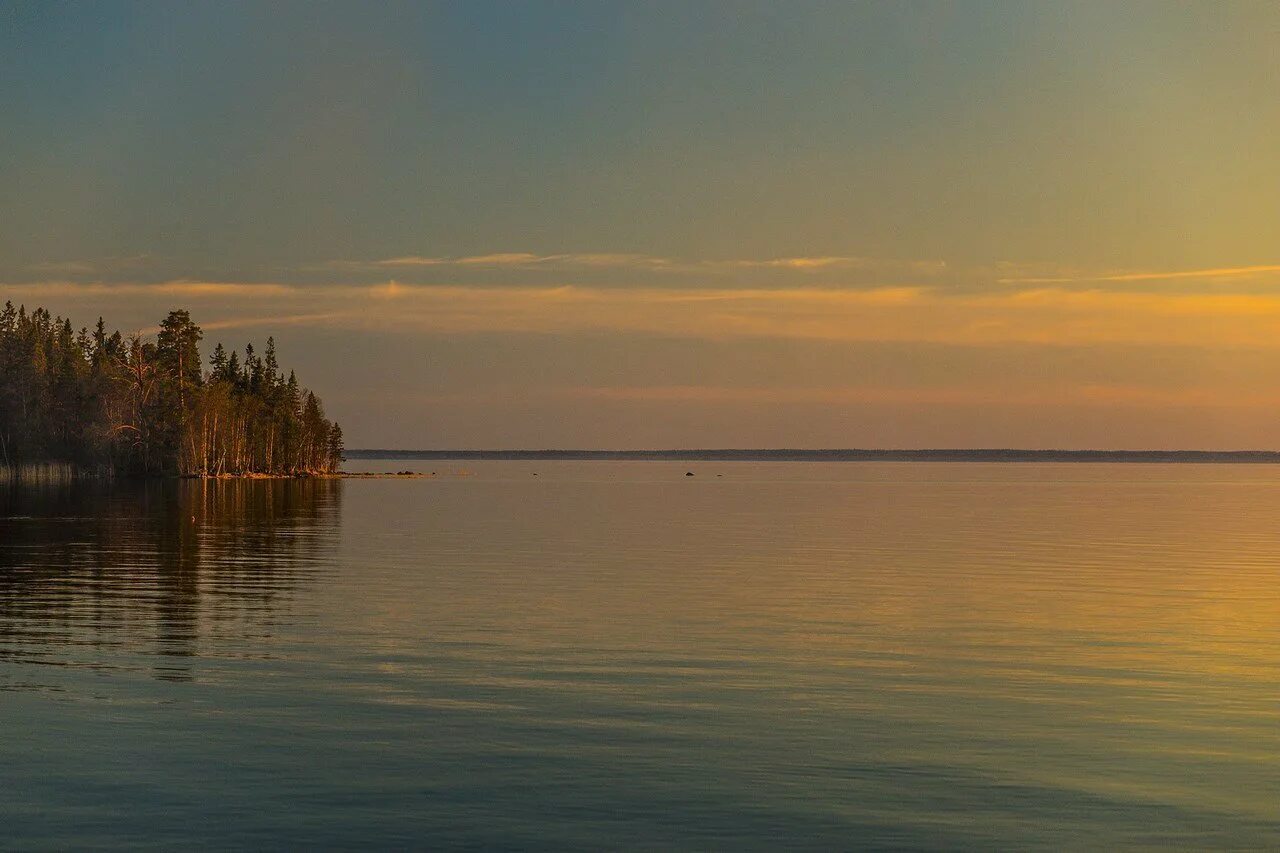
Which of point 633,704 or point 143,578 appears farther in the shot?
point 143,578

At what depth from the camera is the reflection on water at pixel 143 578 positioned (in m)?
31.0

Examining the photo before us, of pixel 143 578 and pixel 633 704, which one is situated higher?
pixel 143 578

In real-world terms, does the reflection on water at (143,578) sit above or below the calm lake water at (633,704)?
above

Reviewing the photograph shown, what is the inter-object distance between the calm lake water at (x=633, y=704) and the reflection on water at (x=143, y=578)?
0.24 metres

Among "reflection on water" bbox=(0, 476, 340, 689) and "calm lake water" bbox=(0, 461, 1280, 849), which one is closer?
"calm lake water" bbox=(0, 461, 1280, 849)

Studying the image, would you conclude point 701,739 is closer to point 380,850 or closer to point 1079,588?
point 380,850

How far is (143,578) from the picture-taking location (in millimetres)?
46719

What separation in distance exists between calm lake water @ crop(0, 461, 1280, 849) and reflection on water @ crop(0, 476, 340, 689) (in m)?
0.24

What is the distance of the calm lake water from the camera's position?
56.0 ft

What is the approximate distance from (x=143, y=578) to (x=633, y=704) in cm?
2731

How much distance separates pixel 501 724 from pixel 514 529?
192 feet

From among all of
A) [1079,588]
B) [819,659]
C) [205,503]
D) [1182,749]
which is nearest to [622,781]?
[1182,749]

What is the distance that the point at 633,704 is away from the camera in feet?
79.7

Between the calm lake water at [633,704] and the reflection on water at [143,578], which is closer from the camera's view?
the calm lake water at [633,704]
